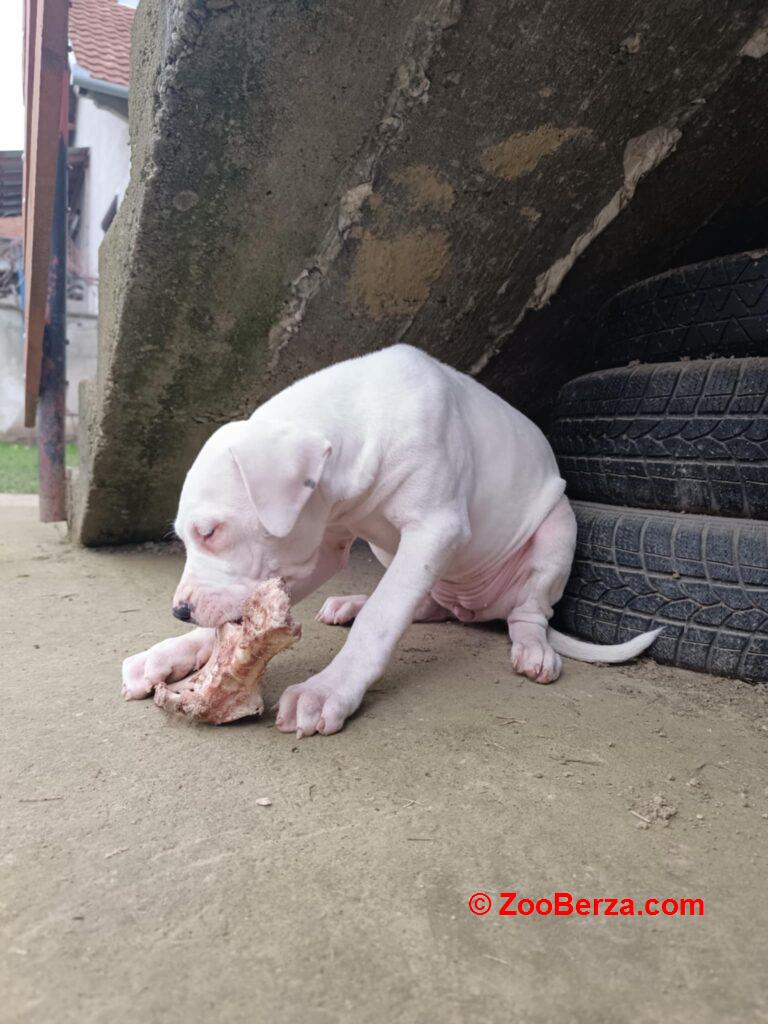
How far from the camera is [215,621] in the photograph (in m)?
1.79

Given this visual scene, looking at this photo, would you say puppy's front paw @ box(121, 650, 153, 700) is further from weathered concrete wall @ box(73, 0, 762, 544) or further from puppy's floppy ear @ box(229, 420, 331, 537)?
weathered concrete wall @ box(73, 0, 762, 544)

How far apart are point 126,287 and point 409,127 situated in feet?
3.37

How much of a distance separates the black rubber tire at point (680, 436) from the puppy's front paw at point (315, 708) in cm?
118

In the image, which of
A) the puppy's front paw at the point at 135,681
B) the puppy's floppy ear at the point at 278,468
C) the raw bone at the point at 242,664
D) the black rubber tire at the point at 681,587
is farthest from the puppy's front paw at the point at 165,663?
the black rubber tire at the point at 681,587

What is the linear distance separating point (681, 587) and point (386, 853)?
53.7 inches

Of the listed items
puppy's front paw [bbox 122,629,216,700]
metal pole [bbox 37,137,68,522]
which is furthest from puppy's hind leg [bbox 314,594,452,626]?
metal pole [bbox 37,137,68,522]

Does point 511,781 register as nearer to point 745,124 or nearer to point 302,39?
point 302,39

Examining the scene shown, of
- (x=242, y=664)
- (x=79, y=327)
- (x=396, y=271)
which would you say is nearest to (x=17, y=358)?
(x=79, y=327)

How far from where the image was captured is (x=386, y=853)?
1.20m

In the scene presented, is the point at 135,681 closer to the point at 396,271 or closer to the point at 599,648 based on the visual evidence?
the point at 599,648

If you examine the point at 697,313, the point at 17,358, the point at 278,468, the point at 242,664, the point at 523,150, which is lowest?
the point at 17,358

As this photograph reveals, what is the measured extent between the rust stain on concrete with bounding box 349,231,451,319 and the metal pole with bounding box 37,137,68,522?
7.76ft

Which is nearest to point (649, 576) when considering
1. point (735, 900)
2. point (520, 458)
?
point (520, 458)

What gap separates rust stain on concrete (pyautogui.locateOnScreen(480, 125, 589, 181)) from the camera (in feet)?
7.63
